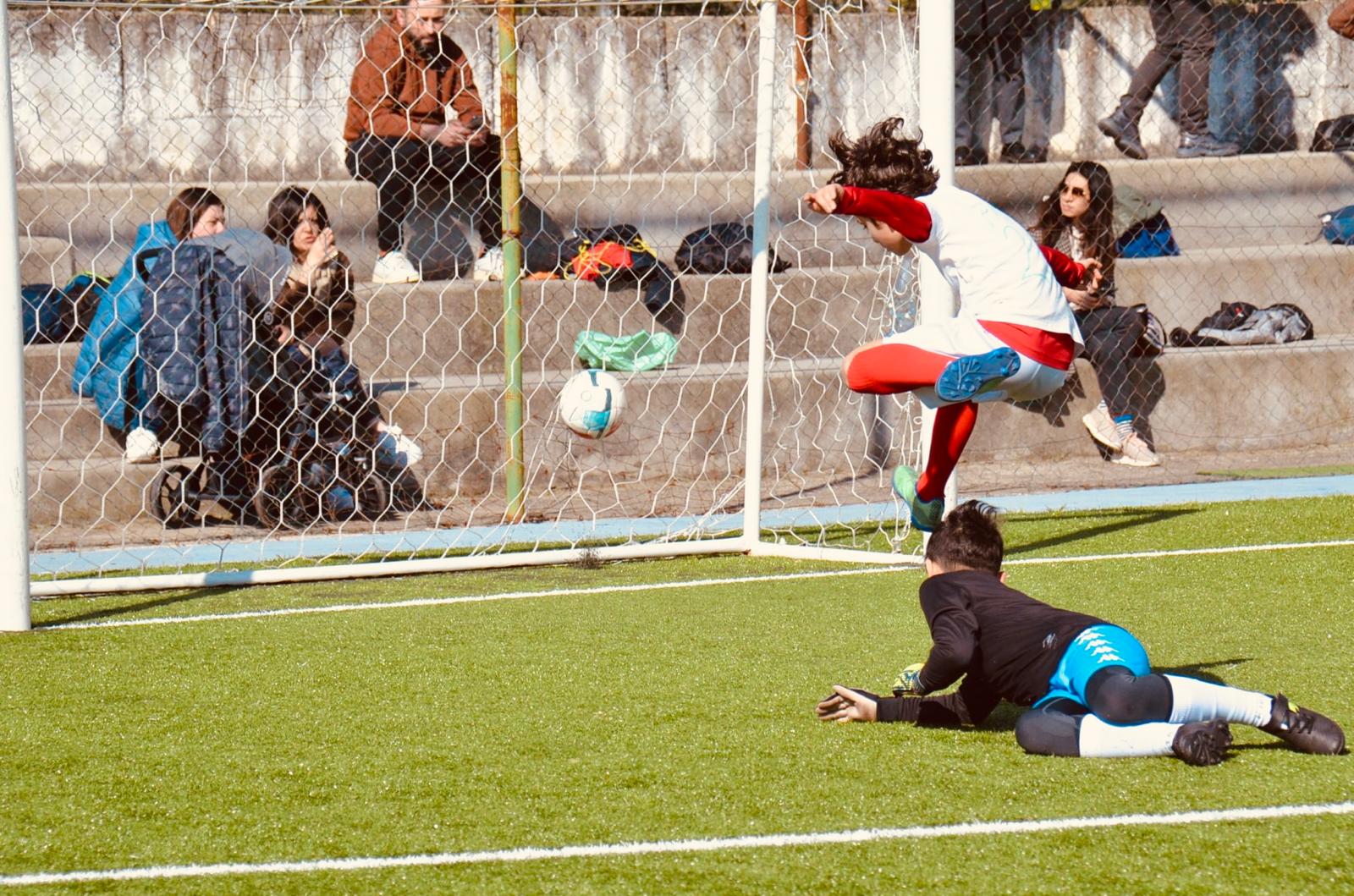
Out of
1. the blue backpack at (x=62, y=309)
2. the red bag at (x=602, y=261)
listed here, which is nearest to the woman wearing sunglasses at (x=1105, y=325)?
the red bag at (x=602, y=261)

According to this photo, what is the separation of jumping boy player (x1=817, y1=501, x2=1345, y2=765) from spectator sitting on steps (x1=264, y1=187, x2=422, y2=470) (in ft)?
15.0

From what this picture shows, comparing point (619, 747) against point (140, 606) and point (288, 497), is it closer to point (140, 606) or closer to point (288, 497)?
point (140, 606)

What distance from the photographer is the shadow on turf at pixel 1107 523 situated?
738 cm

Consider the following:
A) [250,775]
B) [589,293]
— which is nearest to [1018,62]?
[589,293]

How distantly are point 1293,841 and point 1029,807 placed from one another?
530 millimetres

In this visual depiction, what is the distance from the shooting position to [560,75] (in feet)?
39.1

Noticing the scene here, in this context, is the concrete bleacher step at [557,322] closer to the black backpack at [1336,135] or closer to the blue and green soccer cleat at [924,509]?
the blue and green soccer cleat at [924,509]

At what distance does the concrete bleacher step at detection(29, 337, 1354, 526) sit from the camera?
29.2 ft

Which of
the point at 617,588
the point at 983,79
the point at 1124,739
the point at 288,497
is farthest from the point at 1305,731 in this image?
the point at 983,79

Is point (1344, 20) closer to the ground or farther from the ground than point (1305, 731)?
farther from the ground

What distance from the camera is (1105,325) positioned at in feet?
33.1

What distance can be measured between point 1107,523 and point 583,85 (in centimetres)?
575

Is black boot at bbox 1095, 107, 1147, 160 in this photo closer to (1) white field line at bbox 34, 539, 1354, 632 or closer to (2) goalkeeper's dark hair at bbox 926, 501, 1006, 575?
(1) white field line at bbox 34, 539, 1354, 632

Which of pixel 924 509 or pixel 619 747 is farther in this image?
pixel 924 509
